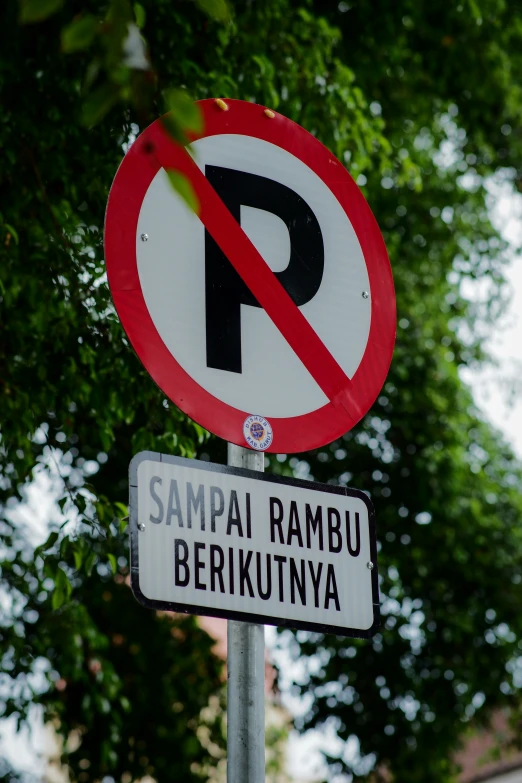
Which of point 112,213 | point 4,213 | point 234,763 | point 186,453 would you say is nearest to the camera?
point 234,763

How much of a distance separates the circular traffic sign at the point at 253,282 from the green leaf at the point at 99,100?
0.71m

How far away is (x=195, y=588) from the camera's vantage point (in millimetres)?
1637

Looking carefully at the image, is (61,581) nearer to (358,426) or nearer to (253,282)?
(253,282)

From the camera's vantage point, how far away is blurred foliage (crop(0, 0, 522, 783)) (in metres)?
3.70

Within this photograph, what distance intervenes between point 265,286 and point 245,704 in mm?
701

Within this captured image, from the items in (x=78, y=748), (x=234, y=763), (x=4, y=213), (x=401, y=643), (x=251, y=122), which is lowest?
(x=401, y=643)

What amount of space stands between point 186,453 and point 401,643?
4.78 metres

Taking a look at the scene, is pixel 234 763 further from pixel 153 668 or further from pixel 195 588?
pixel 153 668

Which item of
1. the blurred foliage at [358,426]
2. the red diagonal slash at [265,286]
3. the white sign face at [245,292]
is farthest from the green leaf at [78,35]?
the blurred foliage at [358,426]

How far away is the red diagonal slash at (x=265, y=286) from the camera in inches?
73.5

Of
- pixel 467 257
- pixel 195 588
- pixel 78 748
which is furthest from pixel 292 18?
pixel 78 748

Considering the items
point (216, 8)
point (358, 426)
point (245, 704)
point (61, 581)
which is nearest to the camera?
point (216, 8)

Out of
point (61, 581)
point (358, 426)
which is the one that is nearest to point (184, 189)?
point (61, 581)

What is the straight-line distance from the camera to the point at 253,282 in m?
1.87
